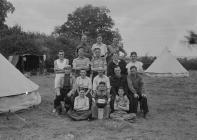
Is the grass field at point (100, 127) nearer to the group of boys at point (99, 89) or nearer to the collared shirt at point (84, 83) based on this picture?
the group of boys at point (99, 89)

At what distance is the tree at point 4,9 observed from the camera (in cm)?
2845

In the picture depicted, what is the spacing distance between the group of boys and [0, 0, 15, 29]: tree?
22.3 metres

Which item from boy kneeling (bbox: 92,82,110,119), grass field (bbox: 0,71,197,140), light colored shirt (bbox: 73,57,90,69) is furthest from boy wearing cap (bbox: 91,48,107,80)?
grass field (bbox: 0,71,197,140)

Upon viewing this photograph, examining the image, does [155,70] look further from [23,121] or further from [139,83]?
[23,121]

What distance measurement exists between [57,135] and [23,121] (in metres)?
1.25

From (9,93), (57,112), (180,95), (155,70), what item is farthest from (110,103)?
(155,70)

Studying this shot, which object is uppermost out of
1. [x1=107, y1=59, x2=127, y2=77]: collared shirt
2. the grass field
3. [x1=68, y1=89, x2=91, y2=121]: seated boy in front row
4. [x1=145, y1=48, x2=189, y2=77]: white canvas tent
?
[x1=145, y1=48, x2=189, y2=77]: white canvas tent

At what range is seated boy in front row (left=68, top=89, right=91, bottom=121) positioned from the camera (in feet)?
22.0

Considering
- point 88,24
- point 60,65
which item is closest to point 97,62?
point 60,65

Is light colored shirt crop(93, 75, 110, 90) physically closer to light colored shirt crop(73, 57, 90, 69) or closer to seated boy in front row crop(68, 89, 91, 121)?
seated boy in front row crop(68, 89, 91, 121)

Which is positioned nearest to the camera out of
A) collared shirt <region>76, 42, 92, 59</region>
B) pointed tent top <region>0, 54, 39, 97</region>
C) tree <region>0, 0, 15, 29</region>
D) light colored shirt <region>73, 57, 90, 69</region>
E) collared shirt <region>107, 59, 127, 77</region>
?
pointed tent top <region>0, 54, 39, 97</region>

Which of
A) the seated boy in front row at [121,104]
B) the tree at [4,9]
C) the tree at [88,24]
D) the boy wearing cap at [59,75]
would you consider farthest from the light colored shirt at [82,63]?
the tree at [88,24]

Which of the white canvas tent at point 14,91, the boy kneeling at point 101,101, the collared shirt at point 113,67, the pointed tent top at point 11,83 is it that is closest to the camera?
the boy kneeling at point 101,101

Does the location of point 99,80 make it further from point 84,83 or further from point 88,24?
point 88,24
